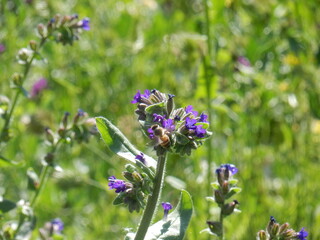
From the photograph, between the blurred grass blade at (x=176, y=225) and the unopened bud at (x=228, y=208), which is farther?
the unopened bud at (x=228, y=208)

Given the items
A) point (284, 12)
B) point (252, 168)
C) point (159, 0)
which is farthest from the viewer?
point (159, 0)

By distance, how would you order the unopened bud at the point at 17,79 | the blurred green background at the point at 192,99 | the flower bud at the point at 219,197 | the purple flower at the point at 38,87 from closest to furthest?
the flower bud at the point at 219,197 < the unopened bud at the point at 17,79 < the blurred green background at the point at 192,99 < the purple flower at the point at 38,87

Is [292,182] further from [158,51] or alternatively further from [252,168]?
[158,51]

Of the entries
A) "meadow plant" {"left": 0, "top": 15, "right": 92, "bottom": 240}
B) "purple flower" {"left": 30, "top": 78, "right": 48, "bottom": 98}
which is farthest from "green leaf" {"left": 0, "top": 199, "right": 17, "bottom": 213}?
"purple flower" {"left": 30, "top": 78, "right": 48, "bottom": 98}

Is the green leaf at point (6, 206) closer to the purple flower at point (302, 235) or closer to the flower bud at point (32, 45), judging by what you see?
the flower bud at point (32, 45)

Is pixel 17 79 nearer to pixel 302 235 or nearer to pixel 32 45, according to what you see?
pixel 32 45

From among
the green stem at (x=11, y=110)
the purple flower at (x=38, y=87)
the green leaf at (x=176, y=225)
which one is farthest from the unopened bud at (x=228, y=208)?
the purple flower at (x=38, y=87)

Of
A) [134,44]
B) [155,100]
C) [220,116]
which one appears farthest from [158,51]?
[155,100]
